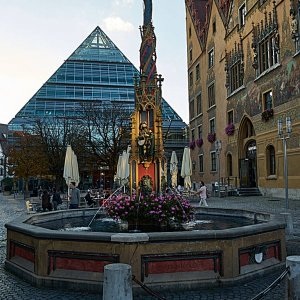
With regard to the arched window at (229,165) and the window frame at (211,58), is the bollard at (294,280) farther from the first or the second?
the window frame at (211,58)

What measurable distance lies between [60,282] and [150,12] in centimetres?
1197

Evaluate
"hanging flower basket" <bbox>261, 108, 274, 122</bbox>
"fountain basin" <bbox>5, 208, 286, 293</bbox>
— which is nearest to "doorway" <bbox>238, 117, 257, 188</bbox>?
"hanging flower basket" <bbox>261, 108, 274, 122</bbox>

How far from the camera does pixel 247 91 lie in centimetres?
3597

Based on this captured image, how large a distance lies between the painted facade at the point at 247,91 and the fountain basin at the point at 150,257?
21.4 m

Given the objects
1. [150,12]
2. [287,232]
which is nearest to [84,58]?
[150,12]

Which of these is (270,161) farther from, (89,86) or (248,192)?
(89,86)

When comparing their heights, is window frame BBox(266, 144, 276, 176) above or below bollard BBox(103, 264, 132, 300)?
above

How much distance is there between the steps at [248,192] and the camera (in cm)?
3431

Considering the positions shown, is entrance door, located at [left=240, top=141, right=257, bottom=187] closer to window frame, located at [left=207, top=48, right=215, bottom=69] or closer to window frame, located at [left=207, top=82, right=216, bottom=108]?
window frame, located at [left=207, top=82, right=216, bottom=108]

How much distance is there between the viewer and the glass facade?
82.9 metres

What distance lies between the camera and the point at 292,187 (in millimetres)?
27906

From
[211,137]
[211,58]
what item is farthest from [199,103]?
[211,137]

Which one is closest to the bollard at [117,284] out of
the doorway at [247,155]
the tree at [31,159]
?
the doorway at [247,155]

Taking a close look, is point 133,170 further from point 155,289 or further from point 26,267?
point 155,289
